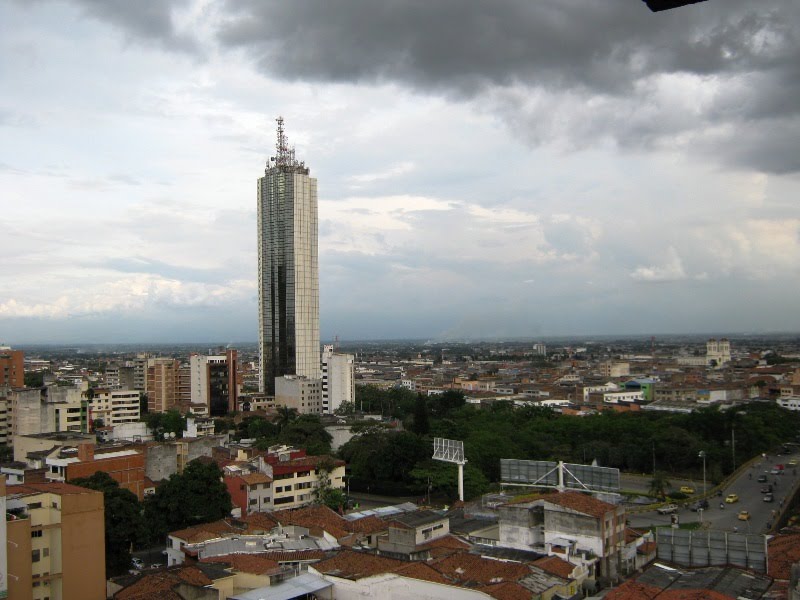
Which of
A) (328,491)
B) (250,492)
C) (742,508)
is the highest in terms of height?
(250,492)

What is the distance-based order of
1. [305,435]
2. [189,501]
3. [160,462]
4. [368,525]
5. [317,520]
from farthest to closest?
1. [305,435]
2. [160,462]
3. [189,501]
4. [317,520]
5. [368,525]

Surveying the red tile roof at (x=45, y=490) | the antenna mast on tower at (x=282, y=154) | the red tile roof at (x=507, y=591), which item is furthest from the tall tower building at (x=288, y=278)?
the red tile roof at (x=507, y=591)

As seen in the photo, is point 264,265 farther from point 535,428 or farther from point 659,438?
point 659,438

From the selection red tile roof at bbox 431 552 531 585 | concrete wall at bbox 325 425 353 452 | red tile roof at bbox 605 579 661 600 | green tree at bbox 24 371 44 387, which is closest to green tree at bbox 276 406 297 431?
concrete wall at bbox 325 425 353 452

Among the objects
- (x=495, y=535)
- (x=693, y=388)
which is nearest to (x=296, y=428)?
(x=495, y=535)

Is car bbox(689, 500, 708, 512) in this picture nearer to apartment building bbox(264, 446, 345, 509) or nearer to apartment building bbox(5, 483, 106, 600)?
apartment building bbox(264, 446, 345, 509)

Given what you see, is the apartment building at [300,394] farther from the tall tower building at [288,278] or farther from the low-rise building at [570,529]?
the low-rise building at [570,529]

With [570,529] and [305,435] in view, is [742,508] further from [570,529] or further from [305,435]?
[305,435]

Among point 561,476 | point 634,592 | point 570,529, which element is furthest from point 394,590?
point 561,476
